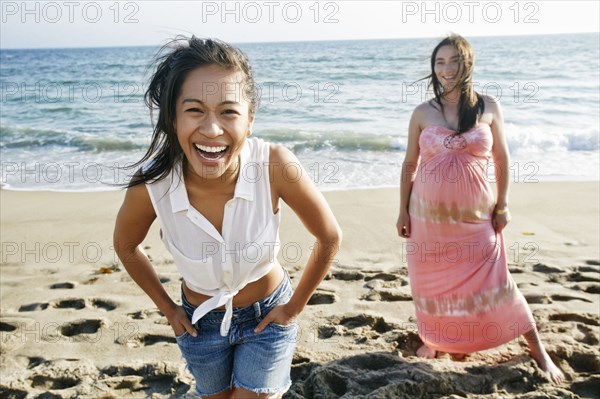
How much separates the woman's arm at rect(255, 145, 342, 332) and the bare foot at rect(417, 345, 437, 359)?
144 cm

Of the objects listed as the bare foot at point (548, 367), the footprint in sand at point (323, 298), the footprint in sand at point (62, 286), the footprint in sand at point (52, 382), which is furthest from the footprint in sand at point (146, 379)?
the bare foot at point (548, 367)

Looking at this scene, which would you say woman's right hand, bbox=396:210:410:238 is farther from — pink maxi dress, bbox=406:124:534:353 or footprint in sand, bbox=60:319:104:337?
footprint in sand, bbox=60:319:104:337

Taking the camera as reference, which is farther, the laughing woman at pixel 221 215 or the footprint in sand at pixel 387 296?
the footprint in sand at pixel 387 296

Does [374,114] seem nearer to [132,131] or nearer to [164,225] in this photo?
[132,131]

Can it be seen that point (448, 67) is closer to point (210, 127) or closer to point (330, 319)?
point (330, 319)

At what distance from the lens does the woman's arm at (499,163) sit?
3332 mm

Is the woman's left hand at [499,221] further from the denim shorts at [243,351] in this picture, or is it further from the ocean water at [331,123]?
the denim shorts at [243,351]

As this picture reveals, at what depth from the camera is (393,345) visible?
11.5 ft

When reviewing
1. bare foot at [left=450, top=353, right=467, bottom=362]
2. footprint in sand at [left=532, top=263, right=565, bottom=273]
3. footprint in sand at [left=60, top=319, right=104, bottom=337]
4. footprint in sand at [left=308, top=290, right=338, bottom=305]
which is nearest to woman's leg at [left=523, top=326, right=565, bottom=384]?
bare foot at [left=450, top=353, right=467, bottom=362]

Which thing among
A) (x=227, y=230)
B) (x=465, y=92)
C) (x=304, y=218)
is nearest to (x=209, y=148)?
(x=227, y=230)

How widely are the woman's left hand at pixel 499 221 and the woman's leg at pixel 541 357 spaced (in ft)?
1.92

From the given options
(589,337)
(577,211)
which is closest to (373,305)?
(589,337)

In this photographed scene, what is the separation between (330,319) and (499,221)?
127 centimetres

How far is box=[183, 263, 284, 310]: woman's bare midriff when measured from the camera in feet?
7.25
